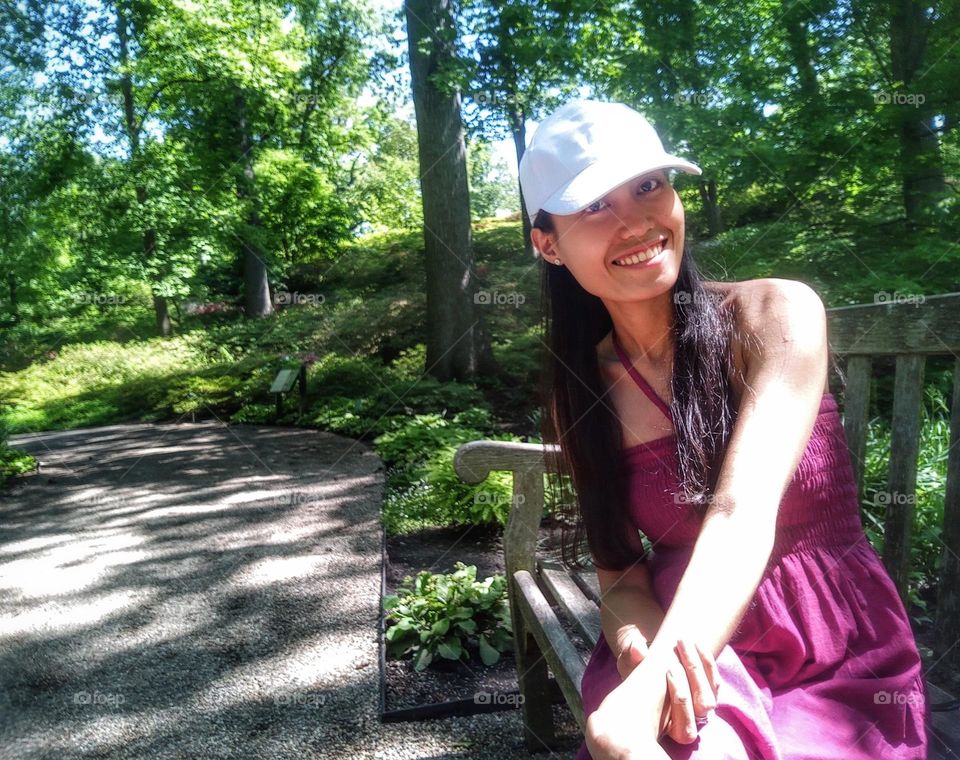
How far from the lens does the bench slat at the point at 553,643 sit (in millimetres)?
A: 1905

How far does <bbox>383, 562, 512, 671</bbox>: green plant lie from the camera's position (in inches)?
134

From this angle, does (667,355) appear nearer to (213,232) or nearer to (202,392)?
(202,392)

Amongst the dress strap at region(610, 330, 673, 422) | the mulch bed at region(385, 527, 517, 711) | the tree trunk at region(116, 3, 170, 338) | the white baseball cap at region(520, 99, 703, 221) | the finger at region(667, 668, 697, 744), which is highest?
the tree trunk at region(116, 3, 170, 338)

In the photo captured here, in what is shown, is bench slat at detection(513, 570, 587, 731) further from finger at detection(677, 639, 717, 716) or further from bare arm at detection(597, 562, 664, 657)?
finger at detection(677, 639, 717, 716)

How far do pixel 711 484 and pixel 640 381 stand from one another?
0.93ft

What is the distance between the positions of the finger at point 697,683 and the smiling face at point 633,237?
687mm

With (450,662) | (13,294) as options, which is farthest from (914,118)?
(13,294)

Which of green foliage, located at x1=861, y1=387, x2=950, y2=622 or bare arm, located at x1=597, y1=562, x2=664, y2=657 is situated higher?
bare arm, located at x1=597, y1=562, x2=664, y2=657

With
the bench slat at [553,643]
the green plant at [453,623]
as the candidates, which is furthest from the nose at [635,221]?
the green plant at [453,623]

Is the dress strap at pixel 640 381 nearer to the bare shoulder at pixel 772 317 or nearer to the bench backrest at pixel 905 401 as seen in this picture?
the bare shoulder at pixel 772 317

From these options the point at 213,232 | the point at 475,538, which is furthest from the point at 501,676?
the point at 213,232

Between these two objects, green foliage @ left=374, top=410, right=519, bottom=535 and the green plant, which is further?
green foliage @ left=374, top=410, right=519, bottom=535

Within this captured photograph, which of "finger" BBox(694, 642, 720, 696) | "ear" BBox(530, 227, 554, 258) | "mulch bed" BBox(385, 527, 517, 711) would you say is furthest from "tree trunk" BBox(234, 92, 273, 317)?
"finger" BBox(694, 642, 720, 696)

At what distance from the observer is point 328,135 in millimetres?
17594
